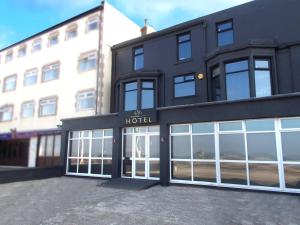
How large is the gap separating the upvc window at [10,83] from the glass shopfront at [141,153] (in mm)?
14999

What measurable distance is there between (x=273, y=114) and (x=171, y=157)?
4.80m

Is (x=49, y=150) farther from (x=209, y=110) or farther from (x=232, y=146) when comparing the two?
(x=232, y=146)

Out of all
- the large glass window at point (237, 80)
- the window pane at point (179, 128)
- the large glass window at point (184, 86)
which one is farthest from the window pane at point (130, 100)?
the large glass window at point (237, 80)

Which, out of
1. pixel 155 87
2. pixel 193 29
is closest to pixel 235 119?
pixel 155 87

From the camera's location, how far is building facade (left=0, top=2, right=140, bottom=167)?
1766cm

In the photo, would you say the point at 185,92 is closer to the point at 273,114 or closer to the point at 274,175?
the point at 273,114

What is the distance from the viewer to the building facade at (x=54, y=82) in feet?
57.9

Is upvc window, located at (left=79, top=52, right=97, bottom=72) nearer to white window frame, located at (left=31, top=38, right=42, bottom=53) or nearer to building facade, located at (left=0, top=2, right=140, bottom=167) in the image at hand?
building facade, located at (left=0, top=2, right=140, bottom=167)

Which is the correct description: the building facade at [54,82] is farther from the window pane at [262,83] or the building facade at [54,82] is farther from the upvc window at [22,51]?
the window pane at [262,83]

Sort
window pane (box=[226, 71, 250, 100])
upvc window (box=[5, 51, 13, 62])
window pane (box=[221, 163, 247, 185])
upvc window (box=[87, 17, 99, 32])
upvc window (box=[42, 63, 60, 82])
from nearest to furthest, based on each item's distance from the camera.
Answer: window pane (box=[221, 163, 247, 185]) < window pane (box=[226, 71, 250, 100]) < upvc window (box=[87, 17, 99, 32]) < upvc window (box=[42, 63, 60, 82]) < upvc window (box=[5, 51, 13, 62])

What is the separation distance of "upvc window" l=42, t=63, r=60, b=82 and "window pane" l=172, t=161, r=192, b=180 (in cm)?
1278

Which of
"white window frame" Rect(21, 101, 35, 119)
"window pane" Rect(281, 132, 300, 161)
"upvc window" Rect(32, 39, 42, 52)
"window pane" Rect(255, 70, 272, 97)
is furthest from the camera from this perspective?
"upvc window" Rect(32, 39, 42, 52)

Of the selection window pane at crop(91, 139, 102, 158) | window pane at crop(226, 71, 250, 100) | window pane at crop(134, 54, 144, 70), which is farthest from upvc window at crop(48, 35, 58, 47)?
window pane at crop(226, 71, 250, 100)

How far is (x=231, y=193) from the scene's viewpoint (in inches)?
376
